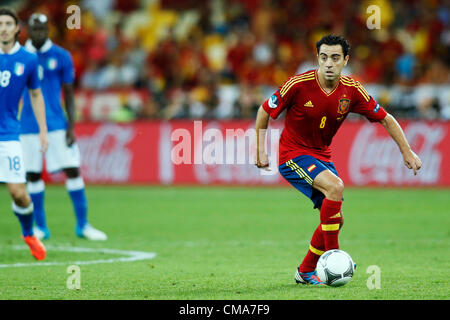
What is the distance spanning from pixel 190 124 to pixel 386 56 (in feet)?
18.1

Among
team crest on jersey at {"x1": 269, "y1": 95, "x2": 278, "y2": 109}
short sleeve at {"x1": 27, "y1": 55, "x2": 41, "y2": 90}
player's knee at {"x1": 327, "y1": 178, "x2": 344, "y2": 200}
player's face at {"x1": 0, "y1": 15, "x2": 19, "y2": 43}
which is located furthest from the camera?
short sleeve at {"x1": 27, "y1": 55, "x2": 41, "y2": 90}

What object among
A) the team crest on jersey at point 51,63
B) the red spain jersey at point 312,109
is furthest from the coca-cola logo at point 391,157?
the red spain jersey at point 312,109

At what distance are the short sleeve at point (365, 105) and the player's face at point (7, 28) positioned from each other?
10.7ft

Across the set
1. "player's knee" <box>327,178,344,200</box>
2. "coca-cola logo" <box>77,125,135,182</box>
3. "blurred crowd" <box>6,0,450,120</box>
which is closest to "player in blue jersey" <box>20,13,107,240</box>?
"player's knee" <box>327,178,344,200</box>

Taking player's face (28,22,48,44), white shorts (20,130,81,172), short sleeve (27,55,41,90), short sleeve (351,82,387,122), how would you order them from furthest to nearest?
white shorts (20,130,81,172), player's face (28,22,48,44), short sleeve (27,55,41,90), short sleeve (351,82,387,122)

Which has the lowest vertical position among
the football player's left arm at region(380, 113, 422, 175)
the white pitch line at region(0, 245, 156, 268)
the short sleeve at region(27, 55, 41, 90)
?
the white pitch line at region(0, 245, 156, 268)

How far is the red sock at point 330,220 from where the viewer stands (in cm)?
640

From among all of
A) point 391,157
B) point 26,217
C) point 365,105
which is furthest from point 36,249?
point 391,157

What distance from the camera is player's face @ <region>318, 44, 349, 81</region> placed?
257 inches

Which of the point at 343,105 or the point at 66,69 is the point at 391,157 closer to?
the point at 66,69

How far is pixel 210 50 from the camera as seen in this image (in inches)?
832

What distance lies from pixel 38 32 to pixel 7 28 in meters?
2.11

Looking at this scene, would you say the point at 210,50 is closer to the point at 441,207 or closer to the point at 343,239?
the point at 441,207

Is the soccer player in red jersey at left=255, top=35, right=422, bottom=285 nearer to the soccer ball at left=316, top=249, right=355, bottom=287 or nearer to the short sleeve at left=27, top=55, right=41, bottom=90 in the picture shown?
the soccer ball at left=316, top=249, right=355, bottom=287
